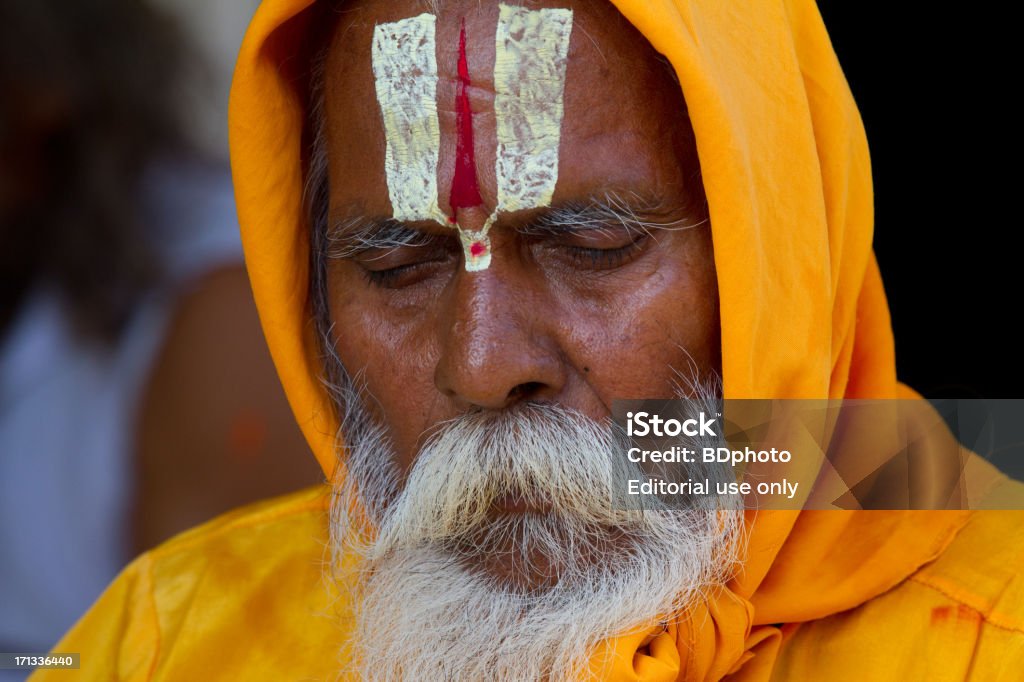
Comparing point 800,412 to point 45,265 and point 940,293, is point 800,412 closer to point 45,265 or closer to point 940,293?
point 940,293

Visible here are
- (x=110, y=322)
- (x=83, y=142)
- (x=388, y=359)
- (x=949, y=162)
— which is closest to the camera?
(x=388, y=359)

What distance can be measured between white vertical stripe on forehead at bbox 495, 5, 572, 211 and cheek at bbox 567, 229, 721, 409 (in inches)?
7.2

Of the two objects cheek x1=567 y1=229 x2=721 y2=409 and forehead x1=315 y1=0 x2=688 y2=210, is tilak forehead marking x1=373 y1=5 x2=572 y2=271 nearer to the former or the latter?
forehead x1=315 y1=0 x2=688 y2=210

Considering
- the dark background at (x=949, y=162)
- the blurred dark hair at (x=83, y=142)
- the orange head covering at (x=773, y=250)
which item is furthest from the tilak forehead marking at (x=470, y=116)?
the blurred dark hair at (x=83, y=142)

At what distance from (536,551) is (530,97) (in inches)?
25.6

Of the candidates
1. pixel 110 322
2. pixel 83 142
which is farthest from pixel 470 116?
pixel 83 142

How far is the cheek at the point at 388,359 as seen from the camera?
5.68ft

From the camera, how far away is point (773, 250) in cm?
157

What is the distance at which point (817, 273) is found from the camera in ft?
5.25

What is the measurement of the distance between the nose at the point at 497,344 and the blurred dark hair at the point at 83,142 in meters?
2.40

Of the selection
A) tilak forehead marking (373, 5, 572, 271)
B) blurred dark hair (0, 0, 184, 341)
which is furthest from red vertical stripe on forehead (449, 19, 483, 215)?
blurred dark hair (0, 0, 184, 341)

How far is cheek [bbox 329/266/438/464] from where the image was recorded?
5.68ft

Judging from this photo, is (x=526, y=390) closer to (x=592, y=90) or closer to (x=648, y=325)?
(x=648, y=325)

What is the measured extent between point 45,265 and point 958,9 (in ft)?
9.46
